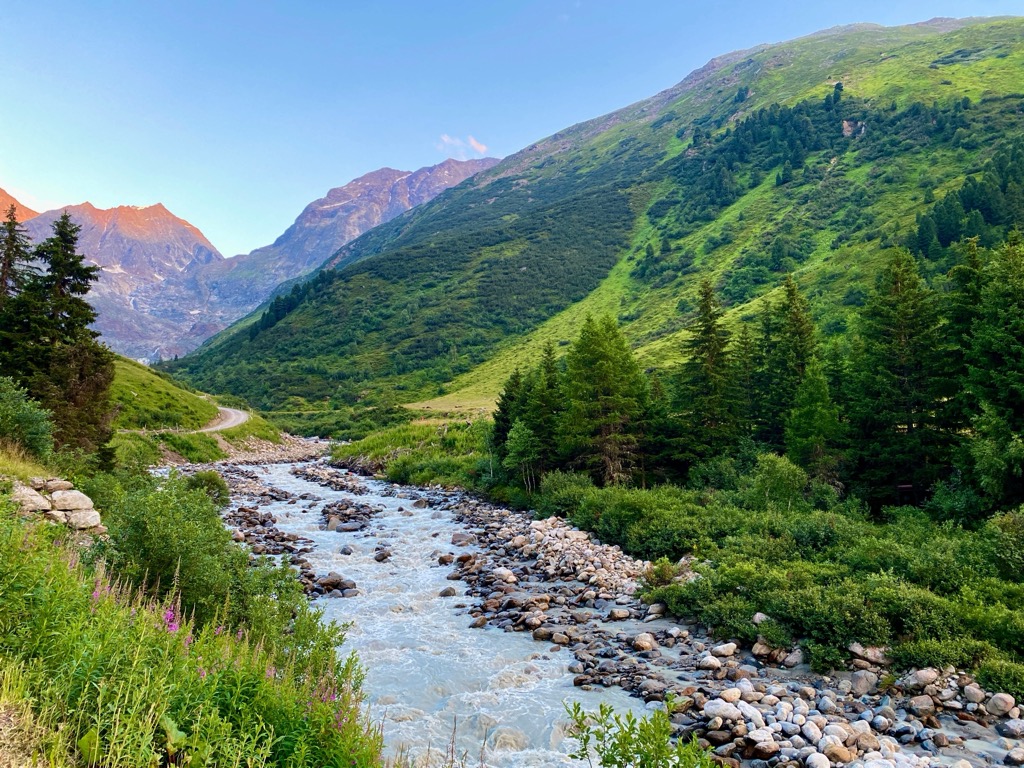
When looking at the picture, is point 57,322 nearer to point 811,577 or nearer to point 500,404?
point 500,404

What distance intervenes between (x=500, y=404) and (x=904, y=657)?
96.6 feet

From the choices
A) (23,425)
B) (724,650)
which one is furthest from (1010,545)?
(23,425)

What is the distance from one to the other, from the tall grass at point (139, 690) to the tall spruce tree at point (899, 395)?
26.2m

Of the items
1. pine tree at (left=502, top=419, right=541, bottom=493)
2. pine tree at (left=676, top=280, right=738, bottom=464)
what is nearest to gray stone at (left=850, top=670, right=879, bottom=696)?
pine tree at (left=676, top=280, right=738, bottom=464)

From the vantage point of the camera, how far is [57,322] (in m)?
24.8

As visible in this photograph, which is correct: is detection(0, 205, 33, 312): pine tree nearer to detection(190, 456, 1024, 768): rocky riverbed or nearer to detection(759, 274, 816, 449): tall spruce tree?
detection(190, 456, 1024, 768): rocky riverbed

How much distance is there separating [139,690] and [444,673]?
856 cm

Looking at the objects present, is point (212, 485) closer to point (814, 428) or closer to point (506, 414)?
point (506, 414)

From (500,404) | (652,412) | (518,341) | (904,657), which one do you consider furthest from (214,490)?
(518,341)

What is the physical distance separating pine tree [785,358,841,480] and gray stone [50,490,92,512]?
28.4m

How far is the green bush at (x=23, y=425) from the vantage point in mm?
16500

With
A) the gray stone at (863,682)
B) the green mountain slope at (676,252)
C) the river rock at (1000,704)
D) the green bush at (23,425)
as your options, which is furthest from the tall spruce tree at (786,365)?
the green mountain slope at (676,252)

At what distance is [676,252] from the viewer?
143 meters

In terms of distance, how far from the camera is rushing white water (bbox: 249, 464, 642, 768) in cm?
954
